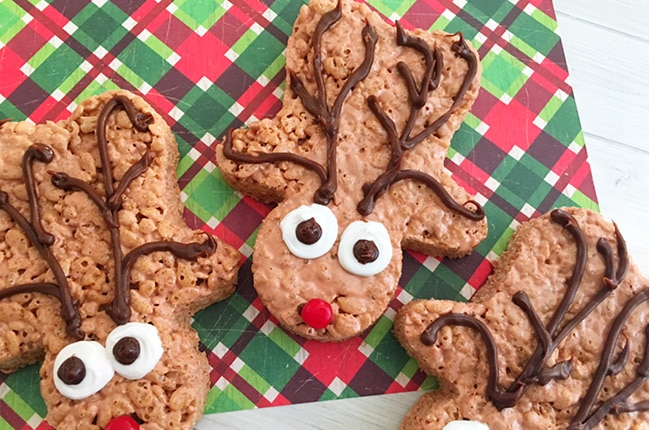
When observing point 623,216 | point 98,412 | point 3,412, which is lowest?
point 3,412

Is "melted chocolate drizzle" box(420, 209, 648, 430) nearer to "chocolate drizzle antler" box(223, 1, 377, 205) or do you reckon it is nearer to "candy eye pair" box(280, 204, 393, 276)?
"candy eye pair" box(280, 204, 393, 276)

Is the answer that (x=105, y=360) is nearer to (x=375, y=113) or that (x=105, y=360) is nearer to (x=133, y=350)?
(x=133, y=350)

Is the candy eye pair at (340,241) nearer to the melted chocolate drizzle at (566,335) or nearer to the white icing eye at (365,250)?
the white icing eye at (365,250)

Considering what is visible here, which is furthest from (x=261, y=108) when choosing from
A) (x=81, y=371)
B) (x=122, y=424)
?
(x=122, y=424)

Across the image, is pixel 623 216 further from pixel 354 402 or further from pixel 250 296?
pixel 250 296

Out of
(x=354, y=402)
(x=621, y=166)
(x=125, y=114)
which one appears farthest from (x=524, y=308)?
(x=125, y=114)

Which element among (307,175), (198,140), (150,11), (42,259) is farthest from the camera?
(150,11)

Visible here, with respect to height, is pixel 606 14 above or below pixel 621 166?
above
